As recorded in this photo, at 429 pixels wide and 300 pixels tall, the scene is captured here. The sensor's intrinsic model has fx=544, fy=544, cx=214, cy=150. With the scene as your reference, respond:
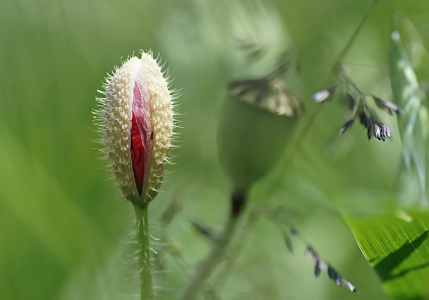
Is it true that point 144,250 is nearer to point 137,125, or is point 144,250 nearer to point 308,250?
point 137,125

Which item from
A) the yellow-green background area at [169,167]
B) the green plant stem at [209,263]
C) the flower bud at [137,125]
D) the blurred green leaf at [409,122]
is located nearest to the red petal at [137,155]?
the flower bud at [137,125]

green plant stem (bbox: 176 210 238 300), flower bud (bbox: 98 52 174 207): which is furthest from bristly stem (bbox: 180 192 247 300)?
flower bud (bbox: 98 52 174 207)

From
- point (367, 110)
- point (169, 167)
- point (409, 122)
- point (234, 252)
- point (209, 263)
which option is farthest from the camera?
point (169, 167)

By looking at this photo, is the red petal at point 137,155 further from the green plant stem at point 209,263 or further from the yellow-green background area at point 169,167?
the green plant stem at point 209,263

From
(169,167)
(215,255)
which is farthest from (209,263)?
(169,167)

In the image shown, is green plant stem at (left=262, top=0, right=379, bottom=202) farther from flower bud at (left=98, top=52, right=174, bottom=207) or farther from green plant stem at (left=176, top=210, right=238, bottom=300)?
flower bud at (left=98, top=52, right=174, bottom=207)

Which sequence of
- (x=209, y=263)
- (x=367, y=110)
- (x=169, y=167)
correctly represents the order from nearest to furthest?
1. (x=367, y=110)
2. (x=209, y=263)
3. (x=169, y=167)
